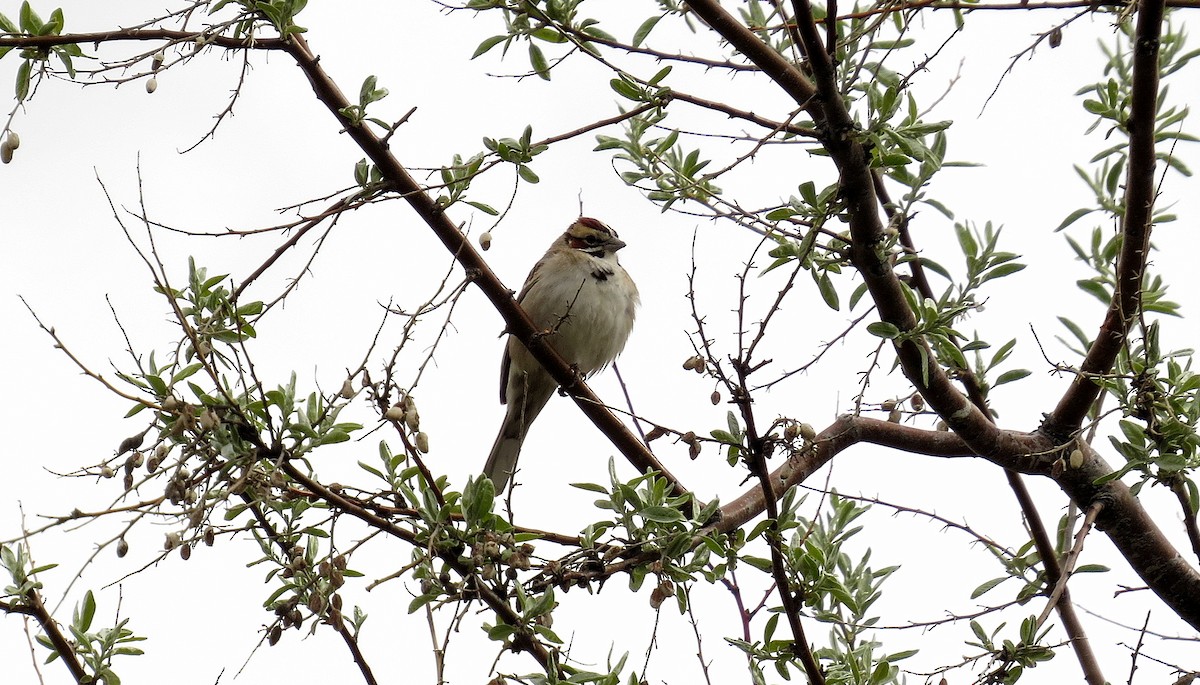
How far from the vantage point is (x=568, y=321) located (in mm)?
6191

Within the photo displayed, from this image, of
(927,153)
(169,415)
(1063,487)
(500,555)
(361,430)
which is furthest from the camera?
(1063,487)

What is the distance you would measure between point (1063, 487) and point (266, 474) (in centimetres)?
245

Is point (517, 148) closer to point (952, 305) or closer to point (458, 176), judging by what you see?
point (458, 176)

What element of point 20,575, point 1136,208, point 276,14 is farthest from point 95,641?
point 1136,208

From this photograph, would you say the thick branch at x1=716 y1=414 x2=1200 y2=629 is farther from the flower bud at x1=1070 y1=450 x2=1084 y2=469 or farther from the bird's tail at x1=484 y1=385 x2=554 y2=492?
the bird's tail at x1=484 y1=385 x2=554 y2=492

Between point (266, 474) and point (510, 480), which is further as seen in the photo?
point (510, 480)

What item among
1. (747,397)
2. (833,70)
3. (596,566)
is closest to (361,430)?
(596,566)

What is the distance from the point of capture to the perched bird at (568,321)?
6238mm

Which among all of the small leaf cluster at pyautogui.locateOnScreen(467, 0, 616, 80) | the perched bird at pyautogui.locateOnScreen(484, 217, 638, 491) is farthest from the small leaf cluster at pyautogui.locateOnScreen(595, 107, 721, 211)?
the perched bird at pyautogui.locateOnScreen(484, 217, 638, 491)

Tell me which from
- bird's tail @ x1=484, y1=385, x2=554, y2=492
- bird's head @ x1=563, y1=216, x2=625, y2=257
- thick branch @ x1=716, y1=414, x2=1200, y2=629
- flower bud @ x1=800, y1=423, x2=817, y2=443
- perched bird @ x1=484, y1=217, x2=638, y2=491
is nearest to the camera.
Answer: flower bud @ x1=800, y1=423, x2=817, y2=443

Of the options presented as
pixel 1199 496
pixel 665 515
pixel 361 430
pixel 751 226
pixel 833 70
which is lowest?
pixel 1199 496

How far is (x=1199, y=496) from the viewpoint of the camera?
321 centimetres

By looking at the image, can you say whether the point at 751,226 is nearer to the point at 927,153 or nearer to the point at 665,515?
the point at 927,153

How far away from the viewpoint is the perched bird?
624cm
